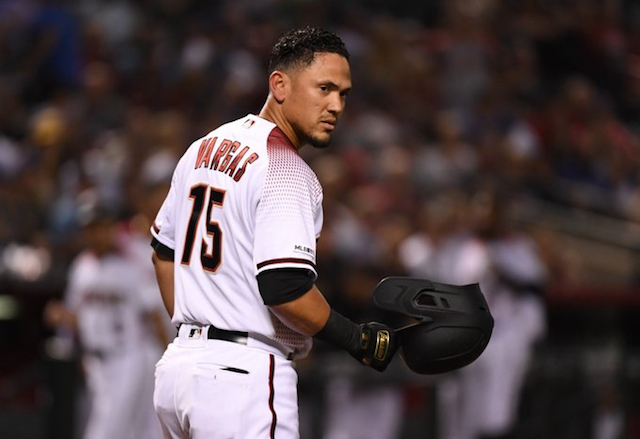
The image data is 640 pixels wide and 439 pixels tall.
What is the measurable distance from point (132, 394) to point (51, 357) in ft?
2.06

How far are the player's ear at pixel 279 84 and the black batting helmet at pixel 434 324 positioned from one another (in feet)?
2.33

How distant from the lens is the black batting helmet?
13.1 feet

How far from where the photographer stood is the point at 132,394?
8539 mm

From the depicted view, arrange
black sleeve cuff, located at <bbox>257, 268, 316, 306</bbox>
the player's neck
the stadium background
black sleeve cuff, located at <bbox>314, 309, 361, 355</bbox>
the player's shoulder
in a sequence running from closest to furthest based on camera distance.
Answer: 1. black sleeve cuff, located at <bbox>257, 268, 316, 306</bbox>
2. black sleeve cuff, located at <bbox>314, 309, 361, 355</bbox>
3. the player's shoulder
4. the player's neck
5. the stadium background

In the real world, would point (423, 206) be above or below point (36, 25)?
below

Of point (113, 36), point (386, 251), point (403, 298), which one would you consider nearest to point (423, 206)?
point (386, 251)

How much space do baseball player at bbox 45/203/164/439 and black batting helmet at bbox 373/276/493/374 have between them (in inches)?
176

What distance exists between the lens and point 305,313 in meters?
3.73

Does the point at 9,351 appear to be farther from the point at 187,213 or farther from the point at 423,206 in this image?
the point at 187,213

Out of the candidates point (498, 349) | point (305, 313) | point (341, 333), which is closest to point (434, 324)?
point (341, 333)

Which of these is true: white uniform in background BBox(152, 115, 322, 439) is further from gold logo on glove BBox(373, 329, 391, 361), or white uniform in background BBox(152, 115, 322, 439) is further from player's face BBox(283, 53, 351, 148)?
gold logo on glove BBox(373, 329, 391, 361)

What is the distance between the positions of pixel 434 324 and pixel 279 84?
0.95 metres

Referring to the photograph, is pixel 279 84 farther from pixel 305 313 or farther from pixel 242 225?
pixel 305 313

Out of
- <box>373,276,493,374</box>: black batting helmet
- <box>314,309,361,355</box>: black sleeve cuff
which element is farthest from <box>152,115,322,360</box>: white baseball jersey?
<box>373,276,493,374</box>: black batting helmet
